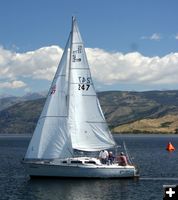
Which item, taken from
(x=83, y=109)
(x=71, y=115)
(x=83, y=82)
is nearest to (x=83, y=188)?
(x=71, y=115)

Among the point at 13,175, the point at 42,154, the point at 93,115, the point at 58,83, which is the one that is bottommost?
the point at 13,175

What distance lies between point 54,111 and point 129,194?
16428 mm

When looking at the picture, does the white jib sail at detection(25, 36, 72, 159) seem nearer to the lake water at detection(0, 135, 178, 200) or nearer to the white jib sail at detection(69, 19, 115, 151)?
the white jib sail at detection(69, 19, 115, 151)

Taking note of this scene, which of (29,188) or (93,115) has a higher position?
(93,115)

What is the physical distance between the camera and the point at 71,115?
64.1 m

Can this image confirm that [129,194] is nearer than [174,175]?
Yes

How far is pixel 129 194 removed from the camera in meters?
55.1

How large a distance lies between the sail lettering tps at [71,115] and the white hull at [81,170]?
1.34m

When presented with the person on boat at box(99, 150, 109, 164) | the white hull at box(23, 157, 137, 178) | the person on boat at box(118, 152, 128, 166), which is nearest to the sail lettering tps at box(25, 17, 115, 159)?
the person on boat at box(99, 150, 109, 164)

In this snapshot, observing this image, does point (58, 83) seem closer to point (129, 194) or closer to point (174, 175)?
point (129, 194)

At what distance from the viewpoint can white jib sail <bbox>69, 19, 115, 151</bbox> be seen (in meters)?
63.7

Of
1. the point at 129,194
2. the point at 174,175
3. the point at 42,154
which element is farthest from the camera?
the point at 174,175

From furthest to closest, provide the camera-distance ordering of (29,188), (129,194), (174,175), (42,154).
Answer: (174,175)
(42,154)
(29,188)
(129,194)

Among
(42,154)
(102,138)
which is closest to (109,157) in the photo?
(102,138)
